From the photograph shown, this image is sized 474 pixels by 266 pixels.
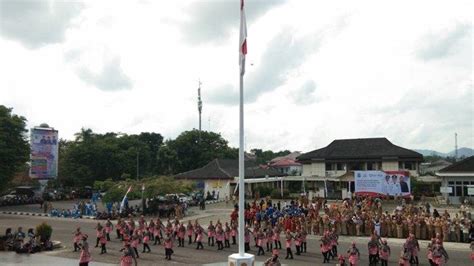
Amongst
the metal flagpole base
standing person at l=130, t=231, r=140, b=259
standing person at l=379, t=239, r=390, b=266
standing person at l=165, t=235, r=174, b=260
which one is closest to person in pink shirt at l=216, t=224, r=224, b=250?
standing person at l=165, t=235, r=174, b=260

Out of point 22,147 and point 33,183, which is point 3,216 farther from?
point 33,183

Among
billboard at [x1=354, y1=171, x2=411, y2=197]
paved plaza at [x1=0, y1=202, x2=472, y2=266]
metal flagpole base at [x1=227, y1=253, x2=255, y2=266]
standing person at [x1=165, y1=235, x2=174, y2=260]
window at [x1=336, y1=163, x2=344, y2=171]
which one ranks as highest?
window at [x1=336, y1=163, x2=344, y2=171]

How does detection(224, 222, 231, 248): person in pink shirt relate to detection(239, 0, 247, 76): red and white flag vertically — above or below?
below

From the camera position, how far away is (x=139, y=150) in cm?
7731

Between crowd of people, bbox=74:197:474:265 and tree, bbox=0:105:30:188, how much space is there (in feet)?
73.2

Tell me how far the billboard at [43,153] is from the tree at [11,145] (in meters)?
1.39

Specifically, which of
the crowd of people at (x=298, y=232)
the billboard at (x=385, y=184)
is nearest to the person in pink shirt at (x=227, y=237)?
the crowd of people at (x=298, y=232)

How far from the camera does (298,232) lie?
23.8 meters

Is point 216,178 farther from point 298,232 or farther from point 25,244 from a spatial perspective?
point 298,232

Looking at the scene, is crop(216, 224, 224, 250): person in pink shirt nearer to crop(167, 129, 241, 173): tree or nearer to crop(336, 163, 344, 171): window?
crop(336, 163, 344, 171): window

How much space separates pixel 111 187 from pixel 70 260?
2011 cm

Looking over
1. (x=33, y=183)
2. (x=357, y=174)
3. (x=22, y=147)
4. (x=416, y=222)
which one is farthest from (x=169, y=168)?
(x=416, y=222)

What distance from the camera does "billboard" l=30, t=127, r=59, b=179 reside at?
174ft


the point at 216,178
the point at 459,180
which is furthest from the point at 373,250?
the point at 216,178
